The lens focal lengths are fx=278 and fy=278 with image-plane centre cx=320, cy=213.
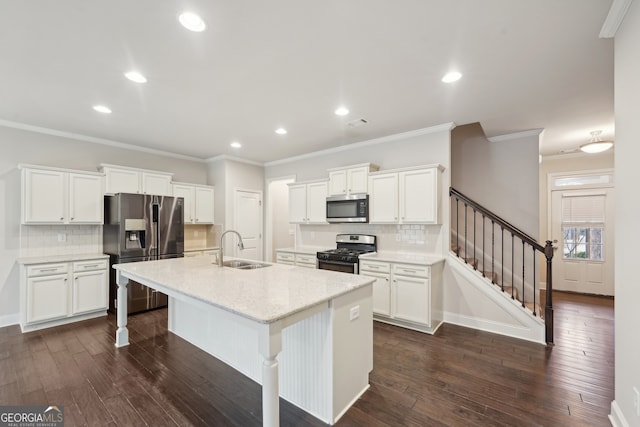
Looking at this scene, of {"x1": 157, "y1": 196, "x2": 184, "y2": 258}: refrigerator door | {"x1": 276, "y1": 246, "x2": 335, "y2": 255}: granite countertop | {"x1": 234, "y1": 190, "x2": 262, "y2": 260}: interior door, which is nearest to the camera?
{"x1": 157, "y1": 196, "x2": 184, "y2": 258}: refrigerator door

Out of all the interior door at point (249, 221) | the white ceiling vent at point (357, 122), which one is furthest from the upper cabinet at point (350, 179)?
the interior door at point (249, 221)

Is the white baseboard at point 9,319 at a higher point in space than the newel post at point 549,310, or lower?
lower

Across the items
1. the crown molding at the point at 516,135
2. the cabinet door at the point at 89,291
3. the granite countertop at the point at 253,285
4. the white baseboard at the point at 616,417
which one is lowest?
the white baseboard at the point at 616,417

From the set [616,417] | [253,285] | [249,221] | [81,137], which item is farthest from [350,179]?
[81,137]

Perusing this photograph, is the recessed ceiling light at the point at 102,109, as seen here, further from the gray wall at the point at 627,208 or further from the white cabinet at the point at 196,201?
the gray wall at the point at 627,208

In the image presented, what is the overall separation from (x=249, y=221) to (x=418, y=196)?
11.8 feet

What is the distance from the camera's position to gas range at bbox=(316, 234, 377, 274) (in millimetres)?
4012

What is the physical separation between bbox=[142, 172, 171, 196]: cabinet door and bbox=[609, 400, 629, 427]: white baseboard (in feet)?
19.1

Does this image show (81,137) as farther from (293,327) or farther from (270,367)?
(270,367)

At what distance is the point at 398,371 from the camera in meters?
2.54

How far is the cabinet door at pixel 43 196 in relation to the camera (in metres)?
3.61

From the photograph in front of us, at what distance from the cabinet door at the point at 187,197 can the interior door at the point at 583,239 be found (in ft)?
22.3

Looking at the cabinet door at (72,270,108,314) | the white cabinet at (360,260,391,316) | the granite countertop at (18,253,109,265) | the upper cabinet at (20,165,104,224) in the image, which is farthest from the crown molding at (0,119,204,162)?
the white cabinet at (360,260,391,316)

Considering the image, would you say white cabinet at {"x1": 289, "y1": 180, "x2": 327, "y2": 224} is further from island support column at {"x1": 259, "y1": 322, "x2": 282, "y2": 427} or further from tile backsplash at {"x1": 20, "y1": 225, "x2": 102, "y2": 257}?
island support column at {"x1": 259, "y1": 322, "x2": 282, "y2": 427}
